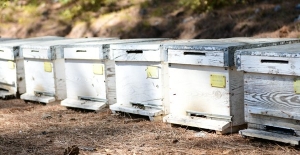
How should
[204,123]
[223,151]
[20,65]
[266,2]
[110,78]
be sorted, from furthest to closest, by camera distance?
[266,2]
[20,65]
[110,78]
[204,123]
[223,151]

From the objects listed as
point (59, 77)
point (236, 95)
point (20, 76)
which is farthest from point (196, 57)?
point (20, 76)

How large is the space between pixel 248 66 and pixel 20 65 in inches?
148

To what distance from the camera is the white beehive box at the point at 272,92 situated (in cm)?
351

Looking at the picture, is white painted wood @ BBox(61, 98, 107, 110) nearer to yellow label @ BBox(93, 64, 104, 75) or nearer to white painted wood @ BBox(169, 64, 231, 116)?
yellow label @ BBox(93, 64, 104, 75)

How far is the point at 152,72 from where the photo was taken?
15.5 ft

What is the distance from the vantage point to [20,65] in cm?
644

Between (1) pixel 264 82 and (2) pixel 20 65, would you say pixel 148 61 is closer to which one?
(1) pixel 264 82

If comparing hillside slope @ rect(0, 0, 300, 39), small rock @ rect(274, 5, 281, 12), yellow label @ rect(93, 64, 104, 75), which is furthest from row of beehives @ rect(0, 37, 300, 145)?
small rock @ rect(274, 5, 281, 12)

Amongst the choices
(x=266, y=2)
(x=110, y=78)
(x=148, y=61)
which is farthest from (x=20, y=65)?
(x=266, y=2)

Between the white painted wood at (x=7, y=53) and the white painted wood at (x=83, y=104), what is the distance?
1203mm

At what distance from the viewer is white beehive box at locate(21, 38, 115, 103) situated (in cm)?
583

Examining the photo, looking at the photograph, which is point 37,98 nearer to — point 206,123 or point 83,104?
point 83,104

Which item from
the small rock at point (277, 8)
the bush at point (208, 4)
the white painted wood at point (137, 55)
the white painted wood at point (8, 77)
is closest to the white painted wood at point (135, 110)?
the white painted wood at point (137, 55)

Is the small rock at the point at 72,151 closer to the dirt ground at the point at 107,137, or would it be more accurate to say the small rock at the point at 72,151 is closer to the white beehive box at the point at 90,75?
the dirt ground at the point at 107,137
